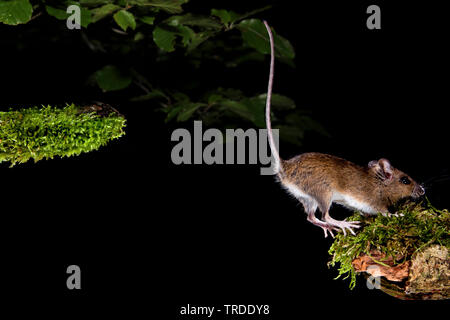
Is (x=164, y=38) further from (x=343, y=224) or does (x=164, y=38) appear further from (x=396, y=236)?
(x=396, y=236)

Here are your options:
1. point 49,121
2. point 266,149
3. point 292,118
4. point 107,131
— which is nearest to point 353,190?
point 266,149

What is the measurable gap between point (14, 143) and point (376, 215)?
1.84 m

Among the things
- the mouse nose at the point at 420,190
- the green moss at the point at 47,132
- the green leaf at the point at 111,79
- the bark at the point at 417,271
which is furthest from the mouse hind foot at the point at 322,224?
the green leaf at the point at 111,79

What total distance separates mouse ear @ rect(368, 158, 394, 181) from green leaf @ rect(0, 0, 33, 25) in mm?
1793

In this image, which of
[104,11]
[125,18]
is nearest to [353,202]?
[125,18]

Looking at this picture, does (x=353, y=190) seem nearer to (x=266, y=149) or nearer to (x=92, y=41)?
(x=266, y=149)

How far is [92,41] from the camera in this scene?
3686 millimetres

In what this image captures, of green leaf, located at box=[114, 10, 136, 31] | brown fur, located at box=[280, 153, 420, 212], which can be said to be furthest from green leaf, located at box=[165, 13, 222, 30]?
brown fur, located at box=[280, 153, 420, 212]

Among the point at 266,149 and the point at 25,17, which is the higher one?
the point at 25,17

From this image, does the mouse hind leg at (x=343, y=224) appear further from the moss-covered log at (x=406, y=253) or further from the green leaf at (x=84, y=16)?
the green leaf at (x=84, y=16)

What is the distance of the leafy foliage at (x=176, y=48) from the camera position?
249cm

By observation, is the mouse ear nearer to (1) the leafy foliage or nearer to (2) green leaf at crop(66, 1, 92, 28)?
(1) the leafy foliage

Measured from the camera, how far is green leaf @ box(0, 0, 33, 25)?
7.18ft
